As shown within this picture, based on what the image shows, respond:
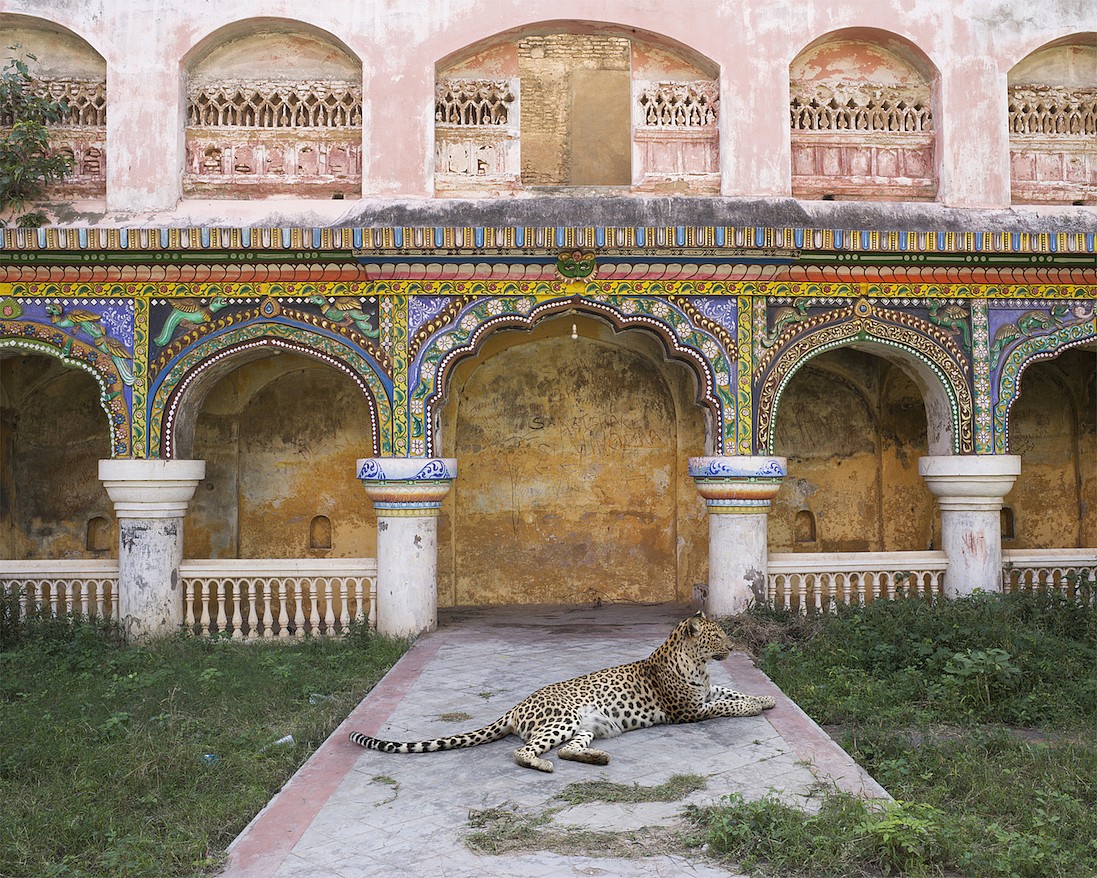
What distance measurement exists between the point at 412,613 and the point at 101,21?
21.3ft

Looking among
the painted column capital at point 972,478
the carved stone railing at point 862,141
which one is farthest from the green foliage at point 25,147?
the painted column capital at point 972,478

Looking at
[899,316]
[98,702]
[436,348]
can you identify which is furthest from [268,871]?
[899,316]

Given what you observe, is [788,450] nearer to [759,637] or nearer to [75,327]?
[759,637]

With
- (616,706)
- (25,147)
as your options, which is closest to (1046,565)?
(616,706)

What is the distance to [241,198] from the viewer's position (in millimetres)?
10148

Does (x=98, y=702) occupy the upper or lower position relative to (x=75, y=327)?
lower

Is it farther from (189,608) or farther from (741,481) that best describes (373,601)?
(741,481)

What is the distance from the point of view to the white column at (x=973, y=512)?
32.9 ft

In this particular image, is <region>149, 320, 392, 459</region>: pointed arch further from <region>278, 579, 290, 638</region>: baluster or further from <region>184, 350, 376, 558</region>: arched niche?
<region>184, 350, 376, 558</region>: arched niche

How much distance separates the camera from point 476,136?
33.8ft

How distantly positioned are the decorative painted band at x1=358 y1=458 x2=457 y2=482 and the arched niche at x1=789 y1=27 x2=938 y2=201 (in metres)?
4.55

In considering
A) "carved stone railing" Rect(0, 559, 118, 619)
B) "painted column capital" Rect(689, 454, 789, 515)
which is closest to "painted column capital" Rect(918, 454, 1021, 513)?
"painted column capital" Rect(689, 454, 789, 515)

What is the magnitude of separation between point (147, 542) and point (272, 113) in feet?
14.5

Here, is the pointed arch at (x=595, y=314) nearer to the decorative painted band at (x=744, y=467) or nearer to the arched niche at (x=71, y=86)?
the decorative painted band at (x=744, y=467)
